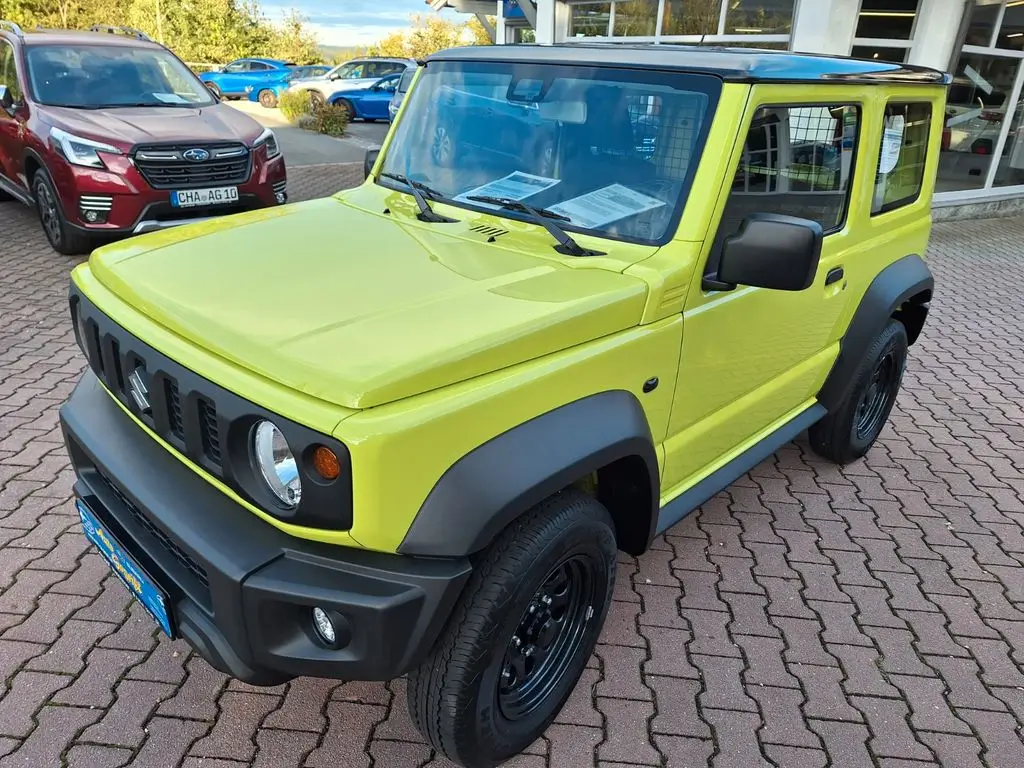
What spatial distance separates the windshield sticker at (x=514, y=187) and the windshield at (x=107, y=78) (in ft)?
18.6

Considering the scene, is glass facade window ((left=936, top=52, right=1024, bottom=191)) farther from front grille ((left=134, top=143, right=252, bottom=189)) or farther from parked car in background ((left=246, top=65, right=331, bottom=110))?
parked car in background ((left=246, top=65, right=331, bottom=110))

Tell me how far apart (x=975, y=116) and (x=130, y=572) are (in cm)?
1199

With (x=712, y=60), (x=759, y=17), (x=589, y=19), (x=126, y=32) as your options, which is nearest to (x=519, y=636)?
(x=712, y=60)

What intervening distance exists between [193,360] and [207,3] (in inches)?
1395

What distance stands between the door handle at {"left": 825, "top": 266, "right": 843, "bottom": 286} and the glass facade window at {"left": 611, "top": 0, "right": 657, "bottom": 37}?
957 centimetres

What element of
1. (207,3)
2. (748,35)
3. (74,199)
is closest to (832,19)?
(748,35)

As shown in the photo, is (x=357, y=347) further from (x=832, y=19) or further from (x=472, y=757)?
(x=832, y=19)

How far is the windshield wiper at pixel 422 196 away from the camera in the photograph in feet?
8.68

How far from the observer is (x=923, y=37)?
8961 millimetres

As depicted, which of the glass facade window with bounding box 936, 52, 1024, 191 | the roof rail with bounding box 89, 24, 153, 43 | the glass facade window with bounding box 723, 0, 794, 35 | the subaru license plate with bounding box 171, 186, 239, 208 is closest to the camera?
the subaru license plate with bounding box 171, 186, 239, 208

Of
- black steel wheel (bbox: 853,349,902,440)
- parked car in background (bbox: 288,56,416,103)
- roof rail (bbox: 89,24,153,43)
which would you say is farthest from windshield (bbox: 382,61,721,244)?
parked car in background (bbox: 288,56,416,103)

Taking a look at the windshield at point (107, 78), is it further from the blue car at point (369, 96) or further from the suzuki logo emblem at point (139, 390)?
the blue car at point (369, 96)

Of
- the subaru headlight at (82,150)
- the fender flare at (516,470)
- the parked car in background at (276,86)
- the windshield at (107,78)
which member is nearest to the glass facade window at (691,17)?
the windshield at (107,78)

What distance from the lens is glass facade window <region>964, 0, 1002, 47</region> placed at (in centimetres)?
938
